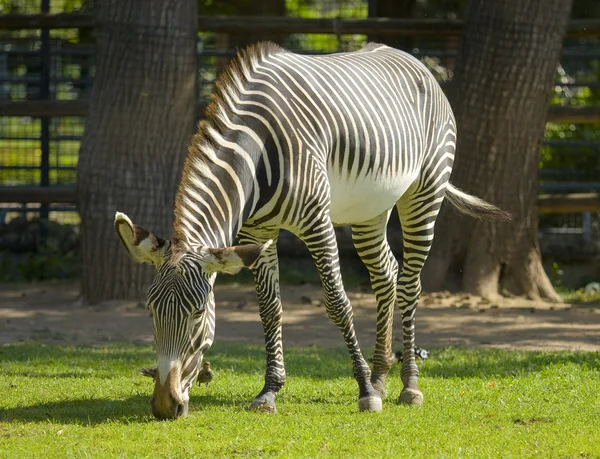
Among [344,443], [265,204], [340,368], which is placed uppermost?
[265,204]

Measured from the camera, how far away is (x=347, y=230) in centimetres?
1216

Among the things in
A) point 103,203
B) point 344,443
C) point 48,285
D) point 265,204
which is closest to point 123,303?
point 103,203

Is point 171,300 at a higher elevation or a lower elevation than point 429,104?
lower

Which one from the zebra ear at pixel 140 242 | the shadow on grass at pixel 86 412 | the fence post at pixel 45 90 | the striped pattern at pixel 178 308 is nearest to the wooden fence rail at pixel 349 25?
the fence post at pixel 45 90

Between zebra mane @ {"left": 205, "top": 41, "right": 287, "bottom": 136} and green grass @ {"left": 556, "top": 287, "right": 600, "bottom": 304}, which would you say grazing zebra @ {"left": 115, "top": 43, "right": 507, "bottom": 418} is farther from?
green grass @ {"left": 556, "top": 287, "right": 600, "bottom": 304}

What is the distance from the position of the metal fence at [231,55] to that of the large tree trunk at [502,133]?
712mm

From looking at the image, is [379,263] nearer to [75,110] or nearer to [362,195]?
[362,195]

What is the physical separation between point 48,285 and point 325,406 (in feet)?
21.7

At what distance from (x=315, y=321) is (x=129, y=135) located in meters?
2.63

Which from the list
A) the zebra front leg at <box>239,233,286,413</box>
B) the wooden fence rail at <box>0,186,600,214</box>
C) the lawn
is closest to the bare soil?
the lawn

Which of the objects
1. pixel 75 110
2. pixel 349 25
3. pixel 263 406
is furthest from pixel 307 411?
pixel 75 110

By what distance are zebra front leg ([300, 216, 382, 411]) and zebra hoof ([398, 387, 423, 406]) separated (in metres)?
0.29

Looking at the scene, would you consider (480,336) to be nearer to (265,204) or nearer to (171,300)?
(265,204)

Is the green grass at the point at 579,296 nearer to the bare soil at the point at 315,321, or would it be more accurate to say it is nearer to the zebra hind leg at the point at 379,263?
the bare soil at the point at 315,321
